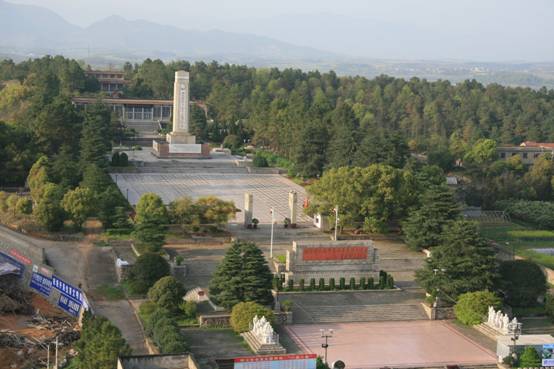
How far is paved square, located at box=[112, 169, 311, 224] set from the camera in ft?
128

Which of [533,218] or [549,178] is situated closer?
[533,218]

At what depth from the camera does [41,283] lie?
82.7 feet

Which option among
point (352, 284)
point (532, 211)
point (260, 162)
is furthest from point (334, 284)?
point (260, 162)

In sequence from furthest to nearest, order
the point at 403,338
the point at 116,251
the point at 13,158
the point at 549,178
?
the point at 549,178
the point at 13,158
the point at 116,251
the point at 403,338

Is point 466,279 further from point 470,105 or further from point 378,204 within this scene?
point 470,105

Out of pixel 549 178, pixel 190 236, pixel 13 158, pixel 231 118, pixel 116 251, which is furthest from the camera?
pixel 231 118

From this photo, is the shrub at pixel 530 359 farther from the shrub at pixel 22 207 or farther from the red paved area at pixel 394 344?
the shrub at pixel 22 207

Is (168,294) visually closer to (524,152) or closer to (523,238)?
(523,238)

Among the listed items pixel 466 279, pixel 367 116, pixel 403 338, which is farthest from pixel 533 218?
pixel 367 116

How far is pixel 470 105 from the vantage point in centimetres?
7188

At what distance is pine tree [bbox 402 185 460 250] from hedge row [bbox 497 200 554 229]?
966cm

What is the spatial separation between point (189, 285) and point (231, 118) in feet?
122

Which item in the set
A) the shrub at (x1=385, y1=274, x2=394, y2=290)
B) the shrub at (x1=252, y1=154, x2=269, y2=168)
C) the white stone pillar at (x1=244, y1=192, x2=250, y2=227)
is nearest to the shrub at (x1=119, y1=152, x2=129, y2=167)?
the shrub at (x1=252, y1=154, x2=269, y2=168)

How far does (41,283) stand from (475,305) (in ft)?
40.1
